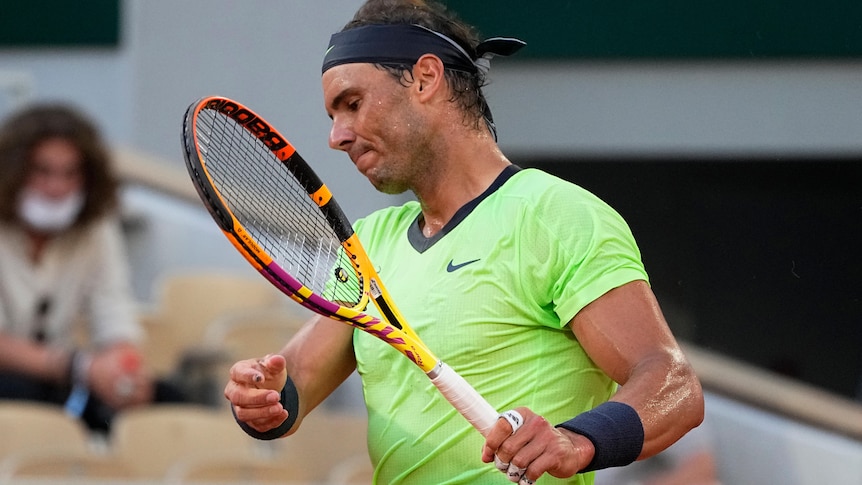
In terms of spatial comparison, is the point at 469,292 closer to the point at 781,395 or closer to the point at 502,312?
the point at 502,312

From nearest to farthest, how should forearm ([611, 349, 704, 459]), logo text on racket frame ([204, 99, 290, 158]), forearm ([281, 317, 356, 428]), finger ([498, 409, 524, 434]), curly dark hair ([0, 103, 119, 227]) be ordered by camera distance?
1. finger ([498, 409, 524, 434])
2. forearm ([611, 349, 704, 459])
3. logo text on racket frame ([204, 99, 290, 158])
4. forearm ([281, 317, 356, 428])
5. curly dark hair ([0, 103, 119, 227])

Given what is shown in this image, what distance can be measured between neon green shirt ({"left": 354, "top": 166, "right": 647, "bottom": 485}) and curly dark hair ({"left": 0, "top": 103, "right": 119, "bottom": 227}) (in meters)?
2.94

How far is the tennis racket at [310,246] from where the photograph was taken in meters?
1.96

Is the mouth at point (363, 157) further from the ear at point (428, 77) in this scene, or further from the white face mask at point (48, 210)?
the white face mask at point (48, 210)

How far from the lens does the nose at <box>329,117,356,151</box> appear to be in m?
2.11

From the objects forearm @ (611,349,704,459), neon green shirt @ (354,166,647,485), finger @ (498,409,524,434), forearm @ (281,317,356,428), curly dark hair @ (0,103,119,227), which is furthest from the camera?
curly dark hair @ (0,103,119,227)

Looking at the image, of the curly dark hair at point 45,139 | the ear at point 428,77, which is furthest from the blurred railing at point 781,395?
the ear at point 428,77

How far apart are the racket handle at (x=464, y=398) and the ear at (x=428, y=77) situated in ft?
1.42

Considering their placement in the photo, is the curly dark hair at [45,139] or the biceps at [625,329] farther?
the curly dark hair at [45,139]

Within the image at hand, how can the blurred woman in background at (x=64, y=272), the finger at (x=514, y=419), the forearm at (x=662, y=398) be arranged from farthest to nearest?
the blurred woman in background at (x=64, y=272) → the forearm at (x=662, y=398) → the finger at (x=514, y=419)

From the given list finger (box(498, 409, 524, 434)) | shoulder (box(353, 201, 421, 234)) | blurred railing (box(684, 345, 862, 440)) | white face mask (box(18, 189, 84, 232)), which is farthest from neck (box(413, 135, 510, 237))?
blurred railing (box(684, 345, 862, 440))

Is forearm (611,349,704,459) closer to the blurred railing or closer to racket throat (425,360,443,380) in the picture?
racket throat (425,360,443,380)

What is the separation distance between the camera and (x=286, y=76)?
254 inches

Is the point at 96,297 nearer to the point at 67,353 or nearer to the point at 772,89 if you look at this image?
the point at 67,353
